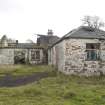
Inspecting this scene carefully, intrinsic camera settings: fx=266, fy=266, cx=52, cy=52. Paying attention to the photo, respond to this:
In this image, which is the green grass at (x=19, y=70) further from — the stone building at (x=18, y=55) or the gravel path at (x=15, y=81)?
the stone building at (x=18, y=55)

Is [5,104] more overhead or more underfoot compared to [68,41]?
more underfoot

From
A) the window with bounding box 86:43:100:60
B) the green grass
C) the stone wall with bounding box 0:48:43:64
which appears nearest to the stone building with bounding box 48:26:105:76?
the window with bounding box 86:43:100:60

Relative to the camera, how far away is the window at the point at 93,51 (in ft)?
66.1

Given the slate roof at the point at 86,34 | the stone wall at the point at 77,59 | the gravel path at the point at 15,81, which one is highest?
the slate roof at the point at 86,34

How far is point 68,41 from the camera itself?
19891 millimetres

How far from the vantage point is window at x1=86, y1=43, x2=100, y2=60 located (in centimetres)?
2016

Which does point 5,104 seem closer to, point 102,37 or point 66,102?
point 66,102

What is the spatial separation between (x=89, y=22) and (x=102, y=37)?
32439 mm

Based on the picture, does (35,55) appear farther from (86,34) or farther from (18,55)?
(86,34)

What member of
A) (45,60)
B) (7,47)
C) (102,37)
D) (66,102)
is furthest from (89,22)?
(66,102)

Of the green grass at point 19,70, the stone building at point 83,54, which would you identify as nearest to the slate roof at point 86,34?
the stone building at point 83,54

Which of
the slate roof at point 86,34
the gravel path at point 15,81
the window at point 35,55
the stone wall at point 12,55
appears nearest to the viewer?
the gravel path at point 15,81

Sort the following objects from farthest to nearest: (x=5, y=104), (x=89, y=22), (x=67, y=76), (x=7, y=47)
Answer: (x=89, y=22) → (x=7, y=47) → (x=67, y=76) → (x=5, y=104)

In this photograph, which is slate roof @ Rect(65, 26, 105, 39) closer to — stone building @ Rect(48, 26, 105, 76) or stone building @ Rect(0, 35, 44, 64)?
stone building @ Rect(48, 26, 105, 76)
